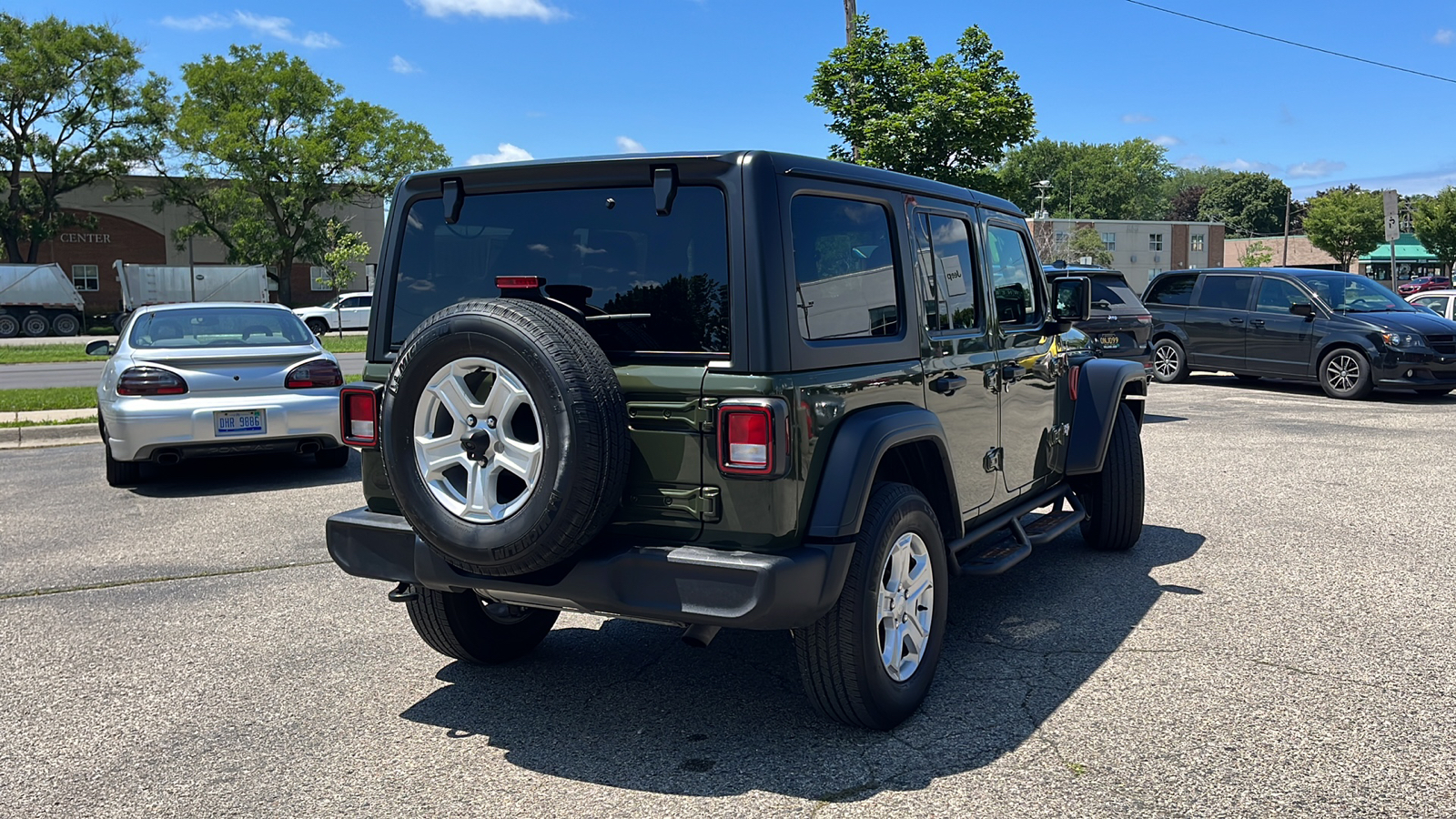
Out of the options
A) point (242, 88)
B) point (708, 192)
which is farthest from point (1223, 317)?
point (242, 88)

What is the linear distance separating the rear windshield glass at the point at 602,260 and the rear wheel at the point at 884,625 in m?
0.83

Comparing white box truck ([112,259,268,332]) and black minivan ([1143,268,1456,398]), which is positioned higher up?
white box truck ([112,259,268,332])

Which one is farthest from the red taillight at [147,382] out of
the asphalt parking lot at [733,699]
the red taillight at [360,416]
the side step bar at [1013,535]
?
the side step bar at [1013,535]

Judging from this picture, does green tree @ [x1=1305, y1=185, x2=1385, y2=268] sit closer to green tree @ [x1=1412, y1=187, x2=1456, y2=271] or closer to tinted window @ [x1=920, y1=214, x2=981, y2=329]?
green tree @ [x1=1412, y1=187, x2=1456, y2=271]

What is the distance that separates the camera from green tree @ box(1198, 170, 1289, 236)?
130m

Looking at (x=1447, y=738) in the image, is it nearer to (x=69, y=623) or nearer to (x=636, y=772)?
(x=636, y=772)

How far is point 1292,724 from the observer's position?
12.6 ft

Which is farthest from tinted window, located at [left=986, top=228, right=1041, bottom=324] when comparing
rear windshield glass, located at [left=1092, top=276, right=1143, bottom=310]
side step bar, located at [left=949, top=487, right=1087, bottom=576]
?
rear windshield glass, located at [left=1092, top=276, right=1143, bottom=310]

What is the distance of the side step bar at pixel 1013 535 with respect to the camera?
4.51 m

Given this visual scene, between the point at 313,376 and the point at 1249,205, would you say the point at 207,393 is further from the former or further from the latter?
the point at 1249,205

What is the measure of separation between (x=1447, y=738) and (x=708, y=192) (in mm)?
2998

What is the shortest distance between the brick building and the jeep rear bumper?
2104 inches

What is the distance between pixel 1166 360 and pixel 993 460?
13194mm

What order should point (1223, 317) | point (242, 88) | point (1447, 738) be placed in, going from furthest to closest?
1. point (242, 88)
2. point (1223, 317)
3. point (1447, 738)
